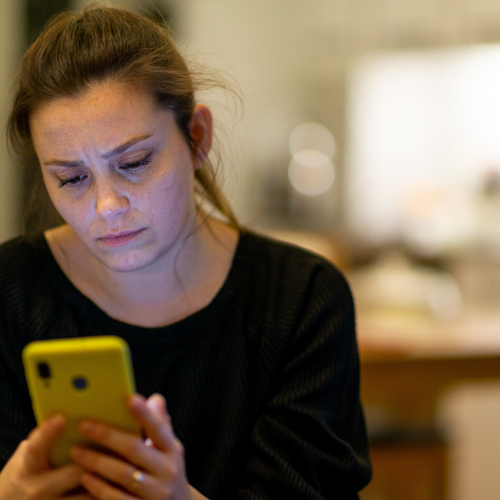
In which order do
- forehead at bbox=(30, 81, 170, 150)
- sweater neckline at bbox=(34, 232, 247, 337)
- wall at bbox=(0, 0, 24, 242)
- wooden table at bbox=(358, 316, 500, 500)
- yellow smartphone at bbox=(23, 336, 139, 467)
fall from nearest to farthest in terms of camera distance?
yellow smartphone at bbox=(23, 336, 139, 467) < forehead at bbox=(30, 81, 170, 150) < sweater neckline at bbox=(34, 232, 247, 337) < wooden table at bbox=(358, 316, 500, 500) < wall at bbox=(0, 0, 24, 242)

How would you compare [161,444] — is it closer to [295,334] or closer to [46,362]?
[46,362]

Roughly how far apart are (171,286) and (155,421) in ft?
1.22

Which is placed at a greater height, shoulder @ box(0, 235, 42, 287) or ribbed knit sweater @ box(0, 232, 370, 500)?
shoulder @ box(0, 235, 42, 287)

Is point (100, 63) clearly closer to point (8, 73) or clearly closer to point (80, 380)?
point (80, 380)

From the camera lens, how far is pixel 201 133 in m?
0.94

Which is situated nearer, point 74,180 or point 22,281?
point 74,180

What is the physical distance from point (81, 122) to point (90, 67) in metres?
0.07

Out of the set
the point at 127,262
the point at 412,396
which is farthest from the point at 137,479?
the point at 412,396

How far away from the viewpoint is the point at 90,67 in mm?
797

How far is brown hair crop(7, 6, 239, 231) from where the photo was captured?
801 millimetres

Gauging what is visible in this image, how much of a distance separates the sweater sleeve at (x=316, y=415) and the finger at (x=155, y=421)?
0.82ft

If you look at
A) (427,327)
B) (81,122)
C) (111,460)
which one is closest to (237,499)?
(111,460)

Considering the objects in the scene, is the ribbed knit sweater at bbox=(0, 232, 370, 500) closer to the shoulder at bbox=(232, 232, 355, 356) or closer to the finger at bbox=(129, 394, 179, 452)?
the shoulder at bbox=(232, 232, 355, 356)

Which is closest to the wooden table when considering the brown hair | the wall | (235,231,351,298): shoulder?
(235,231,351,298): shoulder
